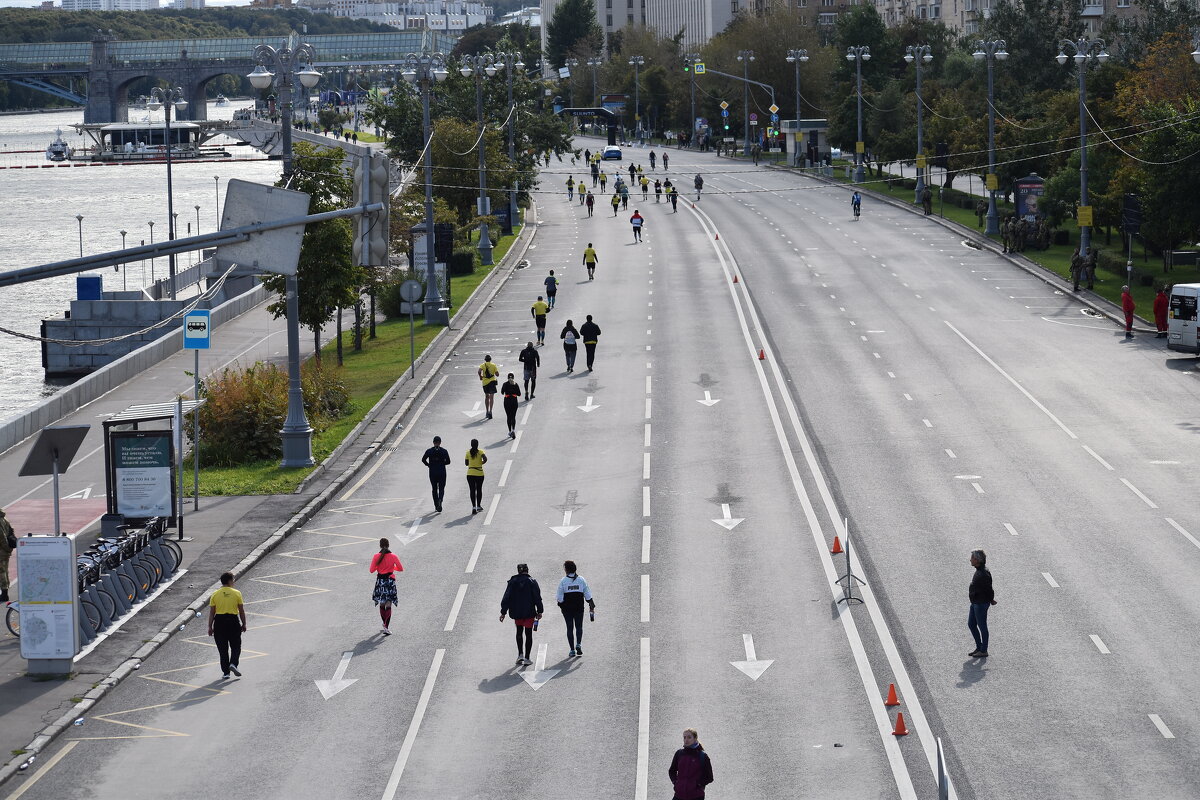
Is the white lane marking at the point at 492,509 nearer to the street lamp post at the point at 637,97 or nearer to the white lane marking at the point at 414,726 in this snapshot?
the white lane marking at the point at 414,726

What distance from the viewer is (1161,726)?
18.0m

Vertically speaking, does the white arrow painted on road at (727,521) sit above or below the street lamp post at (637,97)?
below

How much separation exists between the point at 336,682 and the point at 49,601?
12.6 feet

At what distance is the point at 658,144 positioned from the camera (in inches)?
6230

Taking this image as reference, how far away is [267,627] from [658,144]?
455 ft

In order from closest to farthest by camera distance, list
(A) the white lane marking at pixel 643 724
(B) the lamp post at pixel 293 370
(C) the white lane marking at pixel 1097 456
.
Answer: (A) the white lane marking at pixel 643 724 → (C) the white lane marking at pixel 1097 456 → (B) the lamp post at pixel 293 370

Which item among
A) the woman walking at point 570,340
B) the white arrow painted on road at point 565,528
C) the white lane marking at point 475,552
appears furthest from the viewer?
the woman walking at point 570,340

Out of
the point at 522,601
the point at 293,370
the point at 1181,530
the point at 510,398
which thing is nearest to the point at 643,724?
the point at 522,601

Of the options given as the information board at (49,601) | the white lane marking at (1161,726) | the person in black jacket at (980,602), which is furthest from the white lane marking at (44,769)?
the white lane marking at (1161,726)

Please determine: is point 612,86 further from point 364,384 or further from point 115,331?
point 364,384

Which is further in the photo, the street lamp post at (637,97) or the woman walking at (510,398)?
the street lamp post at (637,97)

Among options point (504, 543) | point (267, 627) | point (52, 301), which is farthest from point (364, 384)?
point (52, 301)

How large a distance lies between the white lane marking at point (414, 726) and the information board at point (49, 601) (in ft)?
15.3

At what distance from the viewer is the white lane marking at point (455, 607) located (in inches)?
893
